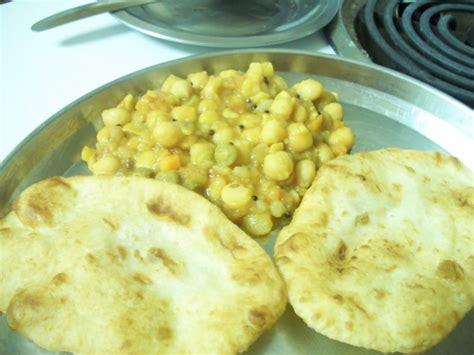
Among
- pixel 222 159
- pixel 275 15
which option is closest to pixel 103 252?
pixel 222 159

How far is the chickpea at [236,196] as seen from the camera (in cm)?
212

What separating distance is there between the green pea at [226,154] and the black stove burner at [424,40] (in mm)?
1321

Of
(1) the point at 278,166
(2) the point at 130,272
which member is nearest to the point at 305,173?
(1) the point at 278,166

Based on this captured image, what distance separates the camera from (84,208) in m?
1.97

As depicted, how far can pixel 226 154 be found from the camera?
87.2 inches

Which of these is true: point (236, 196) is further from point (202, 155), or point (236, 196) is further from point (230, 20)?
point (230, 20)

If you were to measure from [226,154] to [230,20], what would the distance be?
1557mm

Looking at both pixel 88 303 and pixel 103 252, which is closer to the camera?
pixel 88 303

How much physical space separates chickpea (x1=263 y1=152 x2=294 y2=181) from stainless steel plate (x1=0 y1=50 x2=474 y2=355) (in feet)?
0.92

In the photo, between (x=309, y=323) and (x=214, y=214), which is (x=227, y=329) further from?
(x=214, y=214)

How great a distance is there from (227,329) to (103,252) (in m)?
0.55

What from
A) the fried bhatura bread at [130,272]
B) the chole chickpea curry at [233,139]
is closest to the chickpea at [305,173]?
the chole chickpea curry at [233,139]

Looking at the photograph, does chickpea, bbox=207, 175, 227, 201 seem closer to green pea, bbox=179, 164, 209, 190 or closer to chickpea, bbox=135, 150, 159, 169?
green pea, bbox=179, 164, 209, 190

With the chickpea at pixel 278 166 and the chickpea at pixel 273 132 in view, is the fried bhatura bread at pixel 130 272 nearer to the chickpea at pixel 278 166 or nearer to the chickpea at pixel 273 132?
the chickpea at pixel 278 166
